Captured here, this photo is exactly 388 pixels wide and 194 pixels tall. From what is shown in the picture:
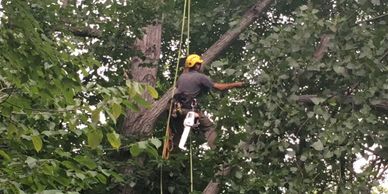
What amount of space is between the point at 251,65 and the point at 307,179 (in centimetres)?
129

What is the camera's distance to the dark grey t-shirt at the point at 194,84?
5.43 metres

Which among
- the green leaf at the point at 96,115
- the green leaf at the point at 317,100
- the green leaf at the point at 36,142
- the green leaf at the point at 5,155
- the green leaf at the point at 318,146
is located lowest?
the green leaf at the point at 318,146

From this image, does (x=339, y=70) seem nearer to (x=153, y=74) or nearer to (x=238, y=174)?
(x=238, y=174)

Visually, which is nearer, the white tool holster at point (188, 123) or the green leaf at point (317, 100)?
the white tool holster at point (188, 123)

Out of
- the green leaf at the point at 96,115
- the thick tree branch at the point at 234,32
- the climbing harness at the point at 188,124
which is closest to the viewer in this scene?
the green leaf at the point at 96,115

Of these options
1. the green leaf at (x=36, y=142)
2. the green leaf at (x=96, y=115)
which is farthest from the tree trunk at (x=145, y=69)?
the green leaf at (x=96, y=115)

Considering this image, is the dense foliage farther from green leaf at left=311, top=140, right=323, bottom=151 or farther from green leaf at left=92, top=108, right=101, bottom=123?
green leaf at left=92, top=108, right=101, bottom=123

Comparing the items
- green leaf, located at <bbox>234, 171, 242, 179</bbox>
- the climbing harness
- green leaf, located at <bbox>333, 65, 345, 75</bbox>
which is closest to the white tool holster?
the climbing harness

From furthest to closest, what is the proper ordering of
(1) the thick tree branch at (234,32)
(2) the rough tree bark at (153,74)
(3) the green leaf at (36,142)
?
(1) the thick tree branch at (234,32) < (2) the rough tree bark at (153,74) < (3) the green leaf at (36,142)

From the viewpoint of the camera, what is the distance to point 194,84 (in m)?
5.48

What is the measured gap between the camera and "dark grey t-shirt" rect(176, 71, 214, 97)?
5434 millimetres

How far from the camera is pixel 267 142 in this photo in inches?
222

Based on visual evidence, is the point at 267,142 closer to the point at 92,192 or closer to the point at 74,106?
the point at 92,192

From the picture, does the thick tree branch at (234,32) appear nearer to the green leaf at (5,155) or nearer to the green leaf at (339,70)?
the green leaf at (339,70)
